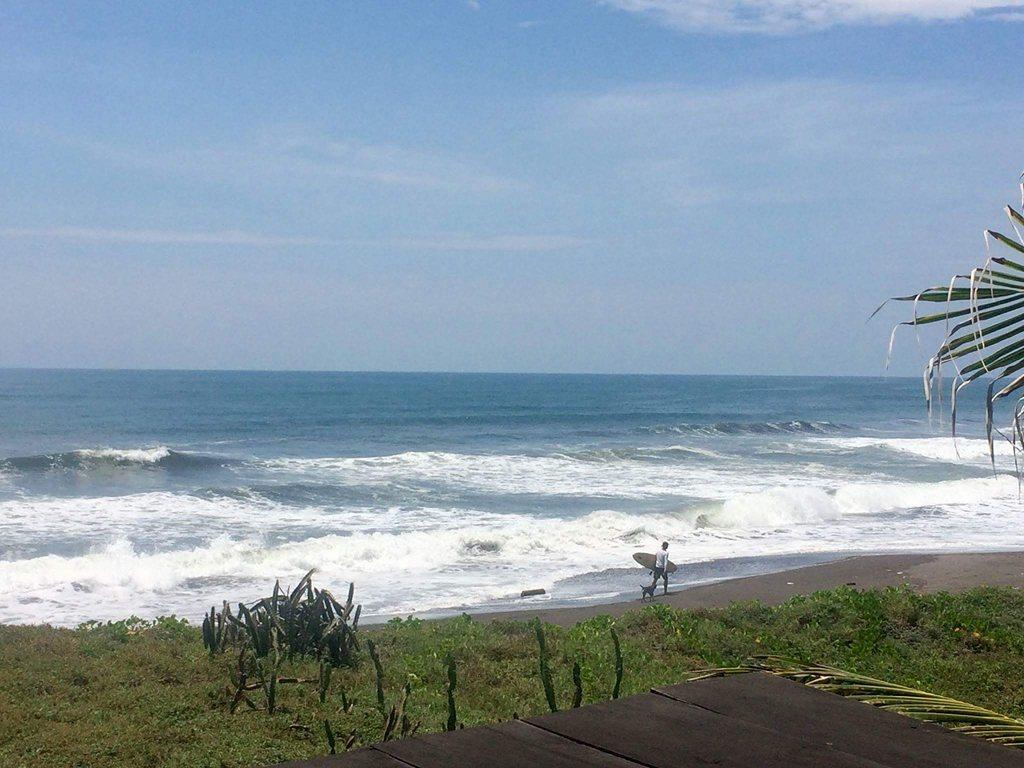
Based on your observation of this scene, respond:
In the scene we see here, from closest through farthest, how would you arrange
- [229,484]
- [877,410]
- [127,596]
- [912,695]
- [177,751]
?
[912,695] → [177,751] → [127,596] → [229,484] → [877,410]

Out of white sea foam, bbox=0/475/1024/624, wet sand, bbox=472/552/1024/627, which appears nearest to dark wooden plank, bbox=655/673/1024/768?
wet sand, bbox=472/552/1024/627

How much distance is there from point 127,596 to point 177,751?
11.6 meters

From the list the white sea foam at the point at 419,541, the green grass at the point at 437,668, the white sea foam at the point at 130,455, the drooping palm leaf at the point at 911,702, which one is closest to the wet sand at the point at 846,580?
the white sea foam at the point at 419,541

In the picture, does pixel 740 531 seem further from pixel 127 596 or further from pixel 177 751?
pixel 177 751

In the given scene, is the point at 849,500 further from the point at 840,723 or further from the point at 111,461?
the point at 840,723

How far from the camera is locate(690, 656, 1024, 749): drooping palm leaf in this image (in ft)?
8.67

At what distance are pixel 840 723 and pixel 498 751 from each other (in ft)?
2.84

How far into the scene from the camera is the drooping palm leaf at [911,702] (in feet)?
8.67

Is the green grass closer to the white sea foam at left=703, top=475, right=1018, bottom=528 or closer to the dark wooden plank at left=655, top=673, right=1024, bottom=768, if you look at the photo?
the dark wooden plank at left=655, top=673, right=1024, bottom=768

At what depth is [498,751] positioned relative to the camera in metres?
2.19

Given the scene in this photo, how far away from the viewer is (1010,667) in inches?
323

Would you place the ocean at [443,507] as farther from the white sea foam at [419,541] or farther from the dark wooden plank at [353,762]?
the dark wooden plank at [353,762]

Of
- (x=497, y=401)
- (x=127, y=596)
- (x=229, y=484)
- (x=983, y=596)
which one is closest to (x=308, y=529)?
(x=127, y=596)

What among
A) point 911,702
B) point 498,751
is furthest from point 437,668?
point 498,751
